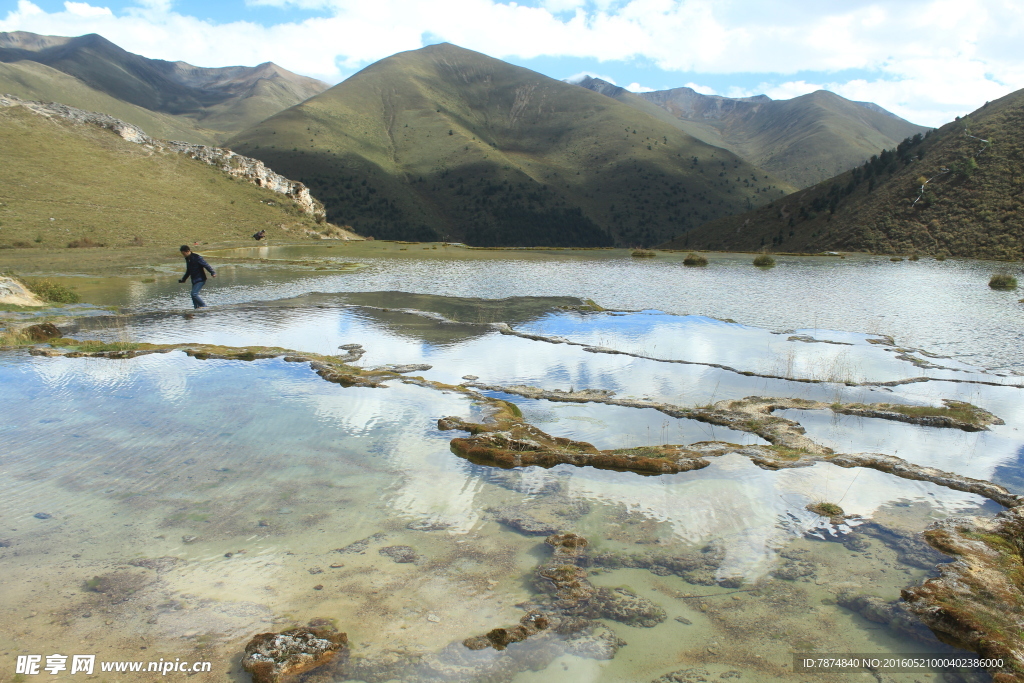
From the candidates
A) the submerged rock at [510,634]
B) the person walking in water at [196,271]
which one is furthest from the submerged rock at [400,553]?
the person walking in water at [196,271]

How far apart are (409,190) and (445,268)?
100632 mm

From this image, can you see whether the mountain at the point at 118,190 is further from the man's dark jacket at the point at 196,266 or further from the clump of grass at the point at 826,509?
the clump of grass at the point at 826,509

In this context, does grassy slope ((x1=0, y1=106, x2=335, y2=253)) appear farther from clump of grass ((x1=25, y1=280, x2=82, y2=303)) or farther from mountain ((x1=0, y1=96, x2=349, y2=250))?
clump of grass ((x1=25, y1=280, x2=82, y2=303))

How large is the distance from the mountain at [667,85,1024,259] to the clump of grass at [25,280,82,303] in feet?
210

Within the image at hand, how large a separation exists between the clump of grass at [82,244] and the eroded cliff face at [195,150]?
37.2 m

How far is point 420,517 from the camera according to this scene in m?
5.98

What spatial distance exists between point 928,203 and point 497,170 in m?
100

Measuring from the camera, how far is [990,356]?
44.7 ft

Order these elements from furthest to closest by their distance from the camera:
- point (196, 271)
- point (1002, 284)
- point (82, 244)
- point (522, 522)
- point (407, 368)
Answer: point (82, 244)
point (1002, 284)
point (196, 271)
point (407, 368)
point (522, 522)

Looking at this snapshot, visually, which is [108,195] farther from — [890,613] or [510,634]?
[890,613]

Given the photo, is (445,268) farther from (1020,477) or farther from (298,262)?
(1020,477)

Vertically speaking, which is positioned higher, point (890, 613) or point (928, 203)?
point (928, 203)

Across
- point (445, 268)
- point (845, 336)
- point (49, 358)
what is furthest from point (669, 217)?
point (49, 358)

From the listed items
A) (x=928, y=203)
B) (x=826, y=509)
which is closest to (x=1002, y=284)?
(x=826, y=509)
